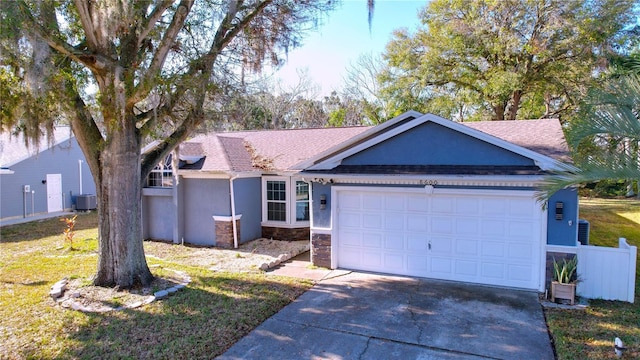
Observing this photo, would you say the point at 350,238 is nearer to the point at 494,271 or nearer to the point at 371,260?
the point at 371,260

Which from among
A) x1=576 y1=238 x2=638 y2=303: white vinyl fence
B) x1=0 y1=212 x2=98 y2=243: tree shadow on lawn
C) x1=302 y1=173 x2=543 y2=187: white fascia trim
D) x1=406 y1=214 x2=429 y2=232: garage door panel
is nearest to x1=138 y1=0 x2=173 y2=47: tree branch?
x1=302 y1=173 x2=543 y2=187: white fascia trim

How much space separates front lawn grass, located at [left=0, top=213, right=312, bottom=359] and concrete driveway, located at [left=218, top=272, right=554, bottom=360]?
516mm

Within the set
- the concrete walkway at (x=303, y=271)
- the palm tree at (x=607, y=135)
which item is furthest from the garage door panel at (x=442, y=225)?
the palm tree at (x=607, y=135)

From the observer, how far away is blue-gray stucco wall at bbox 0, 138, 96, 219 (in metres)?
18.3

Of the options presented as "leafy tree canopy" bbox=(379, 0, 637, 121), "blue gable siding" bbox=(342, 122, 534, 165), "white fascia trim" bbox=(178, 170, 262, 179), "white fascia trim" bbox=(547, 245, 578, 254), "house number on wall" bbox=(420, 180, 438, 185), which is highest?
"leafy tree canopy" bbox=(379, 0, 637, 121)

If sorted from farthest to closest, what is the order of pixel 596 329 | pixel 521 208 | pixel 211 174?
pixel 211 174, pixel 521 208, pixel 596 329

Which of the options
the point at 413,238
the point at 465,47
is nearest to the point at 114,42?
the point at 413,238

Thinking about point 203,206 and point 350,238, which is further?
point 203,206

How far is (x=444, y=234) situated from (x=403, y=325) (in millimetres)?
3080

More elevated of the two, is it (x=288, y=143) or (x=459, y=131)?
(x=288, y=143)

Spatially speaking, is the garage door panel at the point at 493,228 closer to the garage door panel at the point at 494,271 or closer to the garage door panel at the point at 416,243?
the garage door panel at the point at 494,271

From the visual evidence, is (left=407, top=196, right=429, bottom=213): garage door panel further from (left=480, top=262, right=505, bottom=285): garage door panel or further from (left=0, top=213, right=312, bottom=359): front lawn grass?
(left=0, top=213, right=312, bottom=359): front lawn grass

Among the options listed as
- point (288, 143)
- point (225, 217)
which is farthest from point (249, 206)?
point (288, 143)

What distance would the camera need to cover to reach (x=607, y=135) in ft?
20.4
